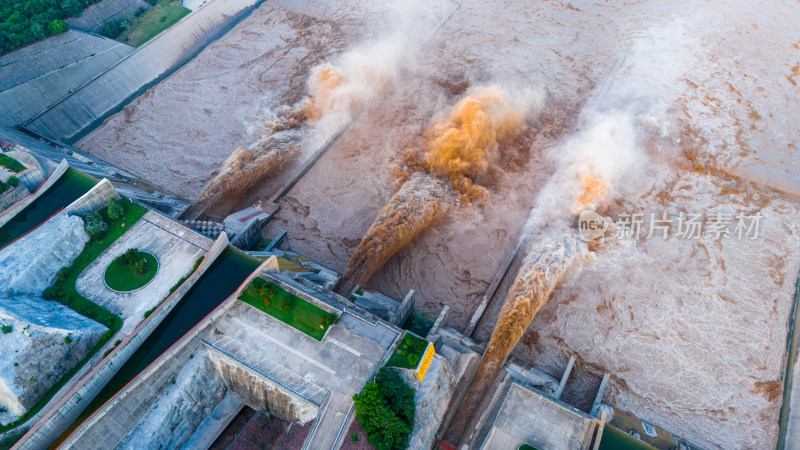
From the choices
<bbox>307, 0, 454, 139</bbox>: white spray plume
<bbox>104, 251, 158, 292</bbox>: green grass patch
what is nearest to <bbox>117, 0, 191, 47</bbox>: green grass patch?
<bbox>307, 0, 454, 139</bbox>: white spray plume

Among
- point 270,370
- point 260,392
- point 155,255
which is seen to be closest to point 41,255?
point 155,255

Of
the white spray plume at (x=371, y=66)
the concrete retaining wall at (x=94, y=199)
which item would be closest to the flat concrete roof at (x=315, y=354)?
the concrete retaining wall at (x=94, y=199)

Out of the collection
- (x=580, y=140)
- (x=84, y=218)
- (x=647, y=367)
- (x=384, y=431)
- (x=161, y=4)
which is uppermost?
(x=161, y=4)

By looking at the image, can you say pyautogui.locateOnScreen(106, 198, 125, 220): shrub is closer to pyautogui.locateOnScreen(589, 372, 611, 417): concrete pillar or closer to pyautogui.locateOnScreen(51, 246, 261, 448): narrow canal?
pyautogui.locateOnScreen(51, 246, 261, 448): narrow canal

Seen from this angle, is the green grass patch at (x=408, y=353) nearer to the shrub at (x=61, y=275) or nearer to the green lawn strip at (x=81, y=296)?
the green lawn strip at (x=81, y=296)

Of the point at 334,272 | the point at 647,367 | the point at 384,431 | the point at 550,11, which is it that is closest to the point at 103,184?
the point at 334,272

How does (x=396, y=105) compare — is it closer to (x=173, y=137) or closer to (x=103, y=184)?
(x=173, y=137)
